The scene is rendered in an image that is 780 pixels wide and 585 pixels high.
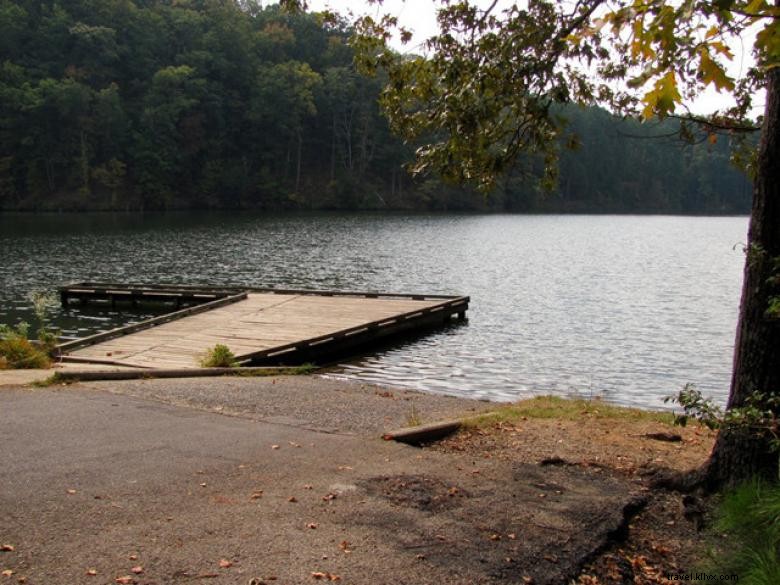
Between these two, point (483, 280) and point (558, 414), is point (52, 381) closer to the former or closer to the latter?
point (558, 414)

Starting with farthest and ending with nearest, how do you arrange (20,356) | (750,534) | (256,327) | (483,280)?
1. (483,280)
2. (256,327)
3. (20,356)
4. (750,534)

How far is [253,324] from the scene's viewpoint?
18.9 m

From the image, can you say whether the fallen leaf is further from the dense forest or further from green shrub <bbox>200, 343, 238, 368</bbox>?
the dense forest

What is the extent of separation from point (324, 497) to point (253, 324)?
44.0ft

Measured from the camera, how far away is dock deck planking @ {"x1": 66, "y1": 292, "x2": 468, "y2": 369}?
48.8 ft

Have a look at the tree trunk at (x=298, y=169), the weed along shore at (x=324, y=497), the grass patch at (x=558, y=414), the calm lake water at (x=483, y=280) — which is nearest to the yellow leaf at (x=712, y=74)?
the weed along shore at (x=324, y=497)

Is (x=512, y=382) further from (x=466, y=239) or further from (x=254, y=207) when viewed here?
(x=254, y=207)

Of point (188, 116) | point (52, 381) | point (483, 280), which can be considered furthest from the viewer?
point (188, 116)

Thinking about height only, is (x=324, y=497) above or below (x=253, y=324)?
above

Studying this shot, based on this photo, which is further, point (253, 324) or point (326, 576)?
point (253, 324)

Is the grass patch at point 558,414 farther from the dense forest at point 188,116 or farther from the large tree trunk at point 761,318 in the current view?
the dense forest at point 188,116

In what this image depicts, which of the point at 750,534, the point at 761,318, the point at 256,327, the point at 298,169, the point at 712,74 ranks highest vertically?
the point at 298,169

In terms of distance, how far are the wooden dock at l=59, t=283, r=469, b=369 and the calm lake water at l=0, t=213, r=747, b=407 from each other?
825 millimetres

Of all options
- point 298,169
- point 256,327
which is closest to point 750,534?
point 256,327
